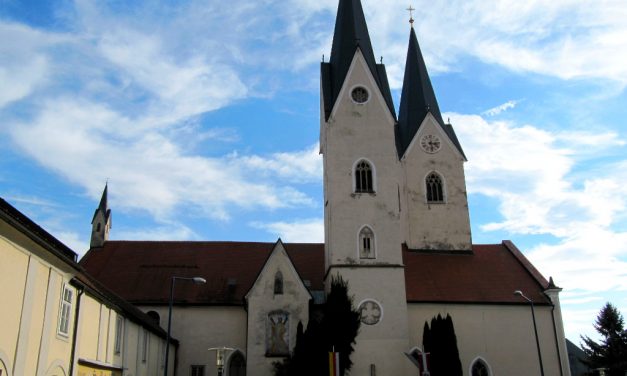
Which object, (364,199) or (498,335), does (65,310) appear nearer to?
(364,199)

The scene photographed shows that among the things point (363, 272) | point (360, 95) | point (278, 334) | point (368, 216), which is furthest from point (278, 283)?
point (360, 95)

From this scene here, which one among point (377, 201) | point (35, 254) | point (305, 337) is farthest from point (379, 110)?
point (35, 254)

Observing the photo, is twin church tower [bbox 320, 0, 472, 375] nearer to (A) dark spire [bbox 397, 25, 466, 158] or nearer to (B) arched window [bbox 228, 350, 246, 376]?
(A) dark spire [bbox 397, 25, 466, 158]

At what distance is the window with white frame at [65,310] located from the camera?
17.8 metres

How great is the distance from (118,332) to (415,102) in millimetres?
28313

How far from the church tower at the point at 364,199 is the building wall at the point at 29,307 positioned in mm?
18412

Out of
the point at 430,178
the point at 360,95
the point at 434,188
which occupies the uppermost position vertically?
the point at 360,95

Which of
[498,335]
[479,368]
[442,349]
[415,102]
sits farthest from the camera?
[415,102]

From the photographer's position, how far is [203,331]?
3553cm

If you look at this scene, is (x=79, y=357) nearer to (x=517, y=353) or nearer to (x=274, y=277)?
(x=274, y=277)

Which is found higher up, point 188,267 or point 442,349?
point 188,267

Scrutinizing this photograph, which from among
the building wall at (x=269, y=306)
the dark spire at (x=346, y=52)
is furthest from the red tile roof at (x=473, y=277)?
the dark spire at (x=346, y=52)

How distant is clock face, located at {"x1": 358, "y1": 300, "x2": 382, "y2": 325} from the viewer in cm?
3272

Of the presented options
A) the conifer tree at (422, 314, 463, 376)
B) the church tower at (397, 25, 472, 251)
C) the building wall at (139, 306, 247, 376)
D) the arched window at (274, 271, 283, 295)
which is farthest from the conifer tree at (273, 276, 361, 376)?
the church tower at (397, 25, 472, 251)
